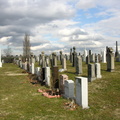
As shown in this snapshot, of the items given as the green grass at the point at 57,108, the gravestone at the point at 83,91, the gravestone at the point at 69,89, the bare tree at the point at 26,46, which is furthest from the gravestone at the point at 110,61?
the bare tree at the point at 26,46

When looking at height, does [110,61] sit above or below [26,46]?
below

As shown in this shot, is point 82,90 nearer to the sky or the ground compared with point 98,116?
nearer to the sky

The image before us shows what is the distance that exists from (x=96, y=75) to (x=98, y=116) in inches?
275

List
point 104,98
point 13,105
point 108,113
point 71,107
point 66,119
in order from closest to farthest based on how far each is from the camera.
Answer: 1. point 66,119
2. point 108,113
3. point 71,107
4. point 13,105
5. point 104,98

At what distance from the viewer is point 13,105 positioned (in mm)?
7691

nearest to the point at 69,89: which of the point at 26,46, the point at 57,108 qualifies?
the point at 57,108

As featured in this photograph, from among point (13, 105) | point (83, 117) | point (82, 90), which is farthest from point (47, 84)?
point (83, 117)

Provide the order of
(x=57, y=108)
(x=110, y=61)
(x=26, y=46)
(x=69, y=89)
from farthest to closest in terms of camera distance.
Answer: (x=26, y=46), (x=110, y=61), (x=69, y=89), (x=57, y=108)

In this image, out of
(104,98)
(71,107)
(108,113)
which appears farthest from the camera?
(104,98)

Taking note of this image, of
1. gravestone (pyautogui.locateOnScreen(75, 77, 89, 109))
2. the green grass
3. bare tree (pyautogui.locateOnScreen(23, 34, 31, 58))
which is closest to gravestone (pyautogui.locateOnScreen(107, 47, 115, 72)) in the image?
the green grass

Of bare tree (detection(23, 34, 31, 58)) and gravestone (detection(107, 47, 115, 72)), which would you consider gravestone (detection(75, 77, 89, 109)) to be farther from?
bare tree (detection(23, 34, 31, 58))

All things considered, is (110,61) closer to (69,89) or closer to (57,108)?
(69,89)

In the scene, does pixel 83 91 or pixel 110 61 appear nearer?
pixel 83 91

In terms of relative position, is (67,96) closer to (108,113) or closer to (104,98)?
(104,98)
